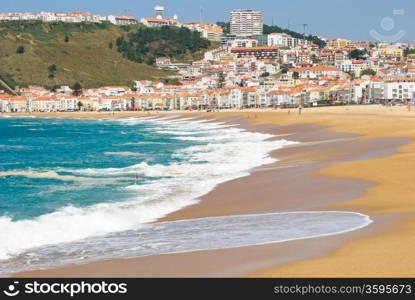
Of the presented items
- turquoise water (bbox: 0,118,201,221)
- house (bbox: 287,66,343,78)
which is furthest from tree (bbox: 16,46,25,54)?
turquoise water (bbox: 0,118,201,221)

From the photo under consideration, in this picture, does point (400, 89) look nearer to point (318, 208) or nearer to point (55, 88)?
point (55, 88)

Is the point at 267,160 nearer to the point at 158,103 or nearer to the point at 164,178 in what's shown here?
the point at 164,178

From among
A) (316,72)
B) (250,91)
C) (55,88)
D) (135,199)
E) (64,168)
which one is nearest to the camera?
(135,199)

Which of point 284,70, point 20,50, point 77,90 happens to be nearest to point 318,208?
point 77,90

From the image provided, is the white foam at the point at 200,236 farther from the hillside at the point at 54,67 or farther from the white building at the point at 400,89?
the hillside at the point at 54,67

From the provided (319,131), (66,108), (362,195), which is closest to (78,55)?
(66,108)

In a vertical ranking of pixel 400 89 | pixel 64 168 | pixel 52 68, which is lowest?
pixel 64 168

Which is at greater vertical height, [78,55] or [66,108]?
[78,55]

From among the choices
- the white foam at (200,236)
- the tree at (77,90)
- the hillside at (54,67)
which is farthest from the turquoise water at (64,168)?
the hillside at (54,67)
